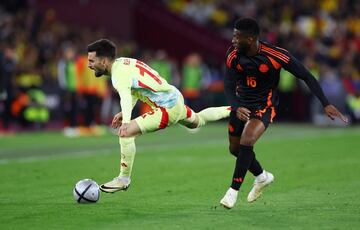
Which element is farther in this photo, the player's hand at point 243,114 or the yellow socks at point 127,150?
the yellow socks at point 127,150

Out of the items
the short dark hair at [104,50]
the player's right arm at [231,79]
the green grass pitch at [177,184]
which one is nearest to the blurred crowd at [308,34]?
the green grass pitch at [177,184]

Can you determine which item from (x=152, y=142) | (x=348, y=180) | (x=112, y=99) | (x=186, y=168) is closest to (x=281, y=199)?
(x=348, y=180)

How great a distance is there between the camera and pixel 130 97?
10328 millimetres

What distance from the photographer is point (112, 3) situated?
32.8 metres

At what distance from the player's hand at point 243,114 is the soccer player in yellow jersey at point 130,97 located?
2.95 ft

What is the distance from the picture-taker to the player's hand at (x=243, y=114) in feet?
34.1

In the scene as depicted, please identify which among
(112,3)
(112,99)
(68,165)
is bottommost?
(112,99)

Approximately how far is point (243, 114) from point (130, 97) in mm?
1356

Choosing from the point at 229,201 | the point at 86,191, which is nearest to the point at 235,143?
the point at 229,201

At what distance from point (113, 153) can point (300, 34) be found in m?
15.7

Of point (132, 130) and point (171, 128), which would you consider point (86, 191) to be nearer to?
point (132, 130)

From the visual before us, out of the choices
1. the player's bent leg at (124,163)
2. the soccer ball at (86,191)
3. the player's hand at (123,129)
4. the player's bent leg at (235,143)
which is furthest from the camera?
the player's bent leg at (235,143)

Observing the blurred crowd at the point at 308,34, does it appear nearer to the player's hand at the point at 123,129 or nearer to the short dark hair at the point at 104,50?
the short dark hair at the point at 104,50

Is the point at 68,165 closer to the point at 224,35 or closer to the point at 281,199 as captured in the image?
the point at 281,199
